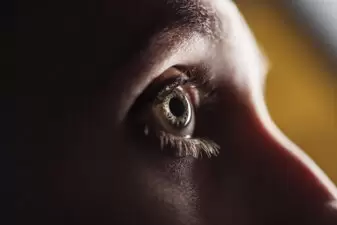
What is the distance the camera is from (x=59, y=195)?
1.38ft

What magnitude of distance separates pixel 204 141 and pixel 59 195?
15cm

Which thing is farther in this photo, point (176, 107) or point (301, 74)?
point (301, 74)

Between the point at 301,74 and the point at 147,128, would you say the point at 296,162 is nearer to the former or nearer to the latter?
the point at 147,128

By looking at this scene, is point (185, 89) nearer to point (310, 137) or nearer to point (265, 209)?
point (265, 209)

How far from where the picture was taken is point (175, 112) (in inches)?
21.5

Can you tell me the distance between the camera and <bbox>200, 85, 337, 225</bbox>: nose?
1.61ft

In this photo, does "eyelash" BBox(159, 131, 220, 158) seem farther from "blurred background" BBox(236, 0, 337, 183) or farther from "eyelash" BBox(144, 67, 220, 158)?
"blurred background" BBox(236, 0, 337, 183)

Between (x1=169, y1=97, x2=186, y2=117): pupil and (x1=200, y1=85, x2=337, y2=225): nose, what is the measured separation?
0.09 ft

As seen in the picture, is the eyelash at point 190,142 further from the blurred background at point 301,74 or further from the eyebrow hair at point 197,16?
the blurred background at point 301,74

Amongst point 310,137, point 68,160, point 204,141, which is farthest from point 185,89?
point 310,137

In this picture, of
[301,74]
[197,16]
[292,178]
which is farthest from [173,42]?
[301,74]

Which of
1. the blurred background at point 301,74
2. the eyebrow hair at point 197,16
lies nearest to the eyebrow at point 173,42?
the eyebrow hair at point 197,16

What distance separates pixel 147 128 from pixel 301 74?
0.60 meters

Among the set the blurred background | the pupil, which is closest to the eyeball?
the pupil
